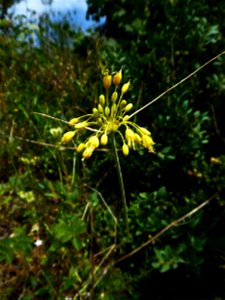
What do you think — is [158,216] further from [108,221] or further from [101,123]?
[101,123]

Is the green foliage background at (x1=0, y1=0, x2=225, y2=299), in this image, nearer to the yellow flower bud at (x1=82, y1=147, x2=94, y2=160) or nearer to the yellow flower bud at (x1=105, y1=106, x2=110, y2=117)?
the yellow flower bud at (x1=105, y1=106, x2=110, y2=117)

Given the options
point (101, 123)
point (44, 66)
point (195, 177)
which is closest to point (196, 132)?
point (195, 177)

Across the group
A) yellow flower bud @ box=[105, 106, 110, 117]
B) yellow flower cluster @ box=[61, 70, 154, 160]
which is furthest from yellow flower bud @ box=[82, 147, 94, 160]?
yellow flower bud @ box=[105, 106, 110, 117]

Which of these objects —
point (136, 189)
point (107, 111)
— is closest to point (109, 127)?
point (107, 111)

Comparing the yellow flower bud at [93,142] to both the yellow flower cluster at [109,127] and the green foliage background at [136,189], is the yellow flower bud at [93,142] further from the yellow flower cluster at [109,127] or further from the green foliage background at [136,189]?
the green foliage background at [136,189]

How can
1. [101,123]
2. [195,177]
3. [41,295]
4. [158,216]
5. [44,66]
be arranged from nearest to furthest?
[101,123] → [41,295] → [158,216] → [195,177] → [44,66]

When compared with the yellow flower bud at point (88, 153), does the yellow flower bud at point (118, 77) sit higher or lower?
higher

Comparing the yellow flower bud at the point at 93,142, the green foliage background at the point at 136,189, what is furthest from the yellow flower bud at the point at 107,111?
the green foliage background at the point at 136,189

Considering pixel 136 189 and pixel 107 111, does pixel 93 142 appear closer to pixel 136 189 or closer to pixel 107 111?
pixel 107 111

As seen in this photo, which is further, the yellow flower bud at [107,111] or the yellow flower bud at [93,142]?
the yellow flower bud at [107,111]

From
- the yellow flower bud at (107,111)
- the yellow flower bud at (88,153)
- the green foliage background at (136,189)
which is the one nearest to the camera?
the yellow flower bud at (88,153)
